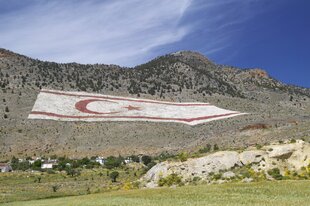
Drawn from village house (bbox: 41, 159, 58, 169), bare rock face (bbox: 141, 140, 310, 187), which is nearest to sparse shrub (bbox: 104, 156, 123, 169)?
village house (bbox: 41, 159, 58, 169)

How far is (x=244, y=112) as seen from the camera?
97250mm

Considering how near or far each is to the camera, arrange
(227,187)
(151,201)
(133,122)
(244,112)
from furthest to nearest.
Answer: (244,112) < (133,122) < (227,187) < (151,201)

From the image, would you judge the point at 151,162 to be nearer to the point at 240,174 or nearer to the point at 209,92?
the point at 240,174

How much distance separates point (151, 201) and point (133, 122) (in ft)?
224

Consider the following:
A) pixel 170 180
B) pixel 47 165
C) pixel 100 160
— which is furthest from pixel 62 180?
pixel 170 180

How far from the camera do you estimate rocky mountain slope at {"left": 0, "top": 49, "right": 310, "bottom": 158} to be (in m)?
72.0

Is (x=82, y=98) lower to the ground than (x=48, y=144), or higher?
higher

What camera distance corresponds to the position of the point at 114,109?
96250 millimetres

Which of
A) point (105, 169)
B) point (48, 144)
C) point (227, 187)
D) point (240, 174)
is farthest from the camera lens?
point (48, 144)

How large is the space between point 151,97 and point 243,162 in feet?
257

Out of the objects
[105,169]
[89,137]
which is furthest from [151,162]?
[89,137]

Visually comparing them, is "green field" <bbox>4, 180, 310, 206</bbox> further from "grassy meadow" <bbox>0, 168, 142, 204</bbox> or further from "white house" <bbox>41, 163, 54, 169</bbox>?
"white house" <bbox>41, 163, 54, 169</bbox>

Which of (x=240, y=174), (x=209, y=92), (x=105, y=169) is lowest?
(x=105, y=169)

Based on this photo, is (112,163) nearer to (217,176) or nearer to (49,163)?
(49,163)
